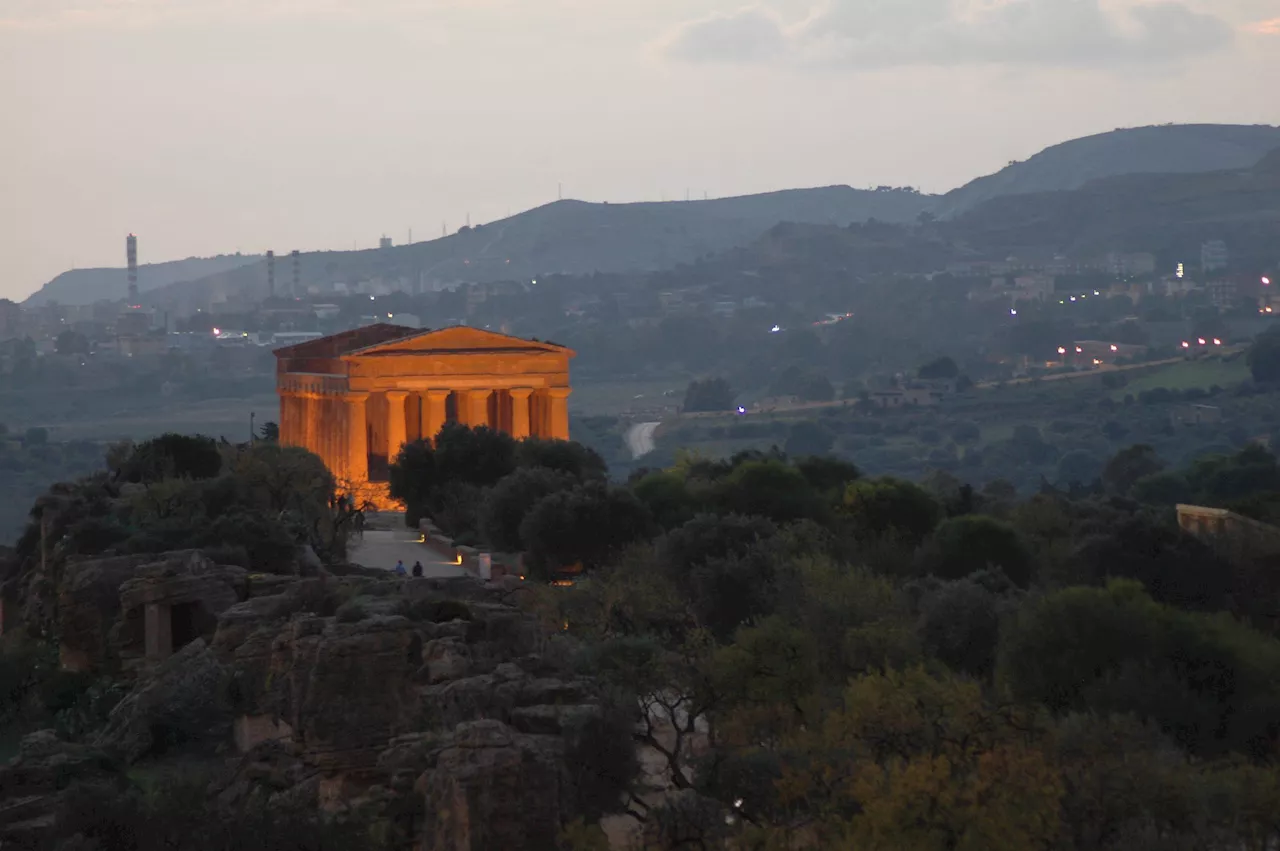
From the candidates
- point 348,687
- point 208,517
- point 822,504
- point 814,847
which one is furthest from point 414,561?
point 814,847

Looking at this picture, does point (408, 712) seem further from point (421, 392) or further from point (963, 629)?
point (421, 392)

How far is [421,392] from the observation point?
7006cm

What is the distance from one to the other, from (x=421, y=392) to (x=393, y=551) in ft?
75.1

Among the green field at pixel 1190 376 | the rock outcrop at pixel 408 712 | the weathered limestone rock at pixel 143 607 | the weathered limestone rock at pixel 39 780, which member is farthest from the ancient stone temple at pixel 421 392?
the green field at pixel 1190 376

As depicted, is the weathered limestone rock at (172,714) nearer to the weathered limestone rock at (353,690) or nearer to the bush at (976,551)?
the weathered limestone rock at (353,690)

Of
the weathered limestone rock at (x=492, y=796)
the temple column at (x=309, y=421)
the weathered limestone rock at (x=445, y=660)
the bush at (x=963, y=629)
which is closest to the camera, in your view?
the weathered limestone rock at (x=492, y=796)

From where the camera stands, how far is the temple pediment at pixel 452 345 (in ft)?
229

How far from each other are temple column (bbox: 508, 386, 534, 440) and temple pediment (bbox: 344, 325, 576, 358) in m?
1.21

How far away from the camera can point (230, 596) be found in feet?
102

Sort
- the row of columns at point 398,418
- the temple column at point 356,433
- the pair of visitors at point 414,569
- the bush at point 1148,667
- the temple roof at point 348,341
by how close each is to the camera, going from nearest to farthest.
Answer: the bush at point 1148,667 < the pair of visitors at point 414,569 < the temple column at point 356,433 < the row of columns at point 398,418 < the temple roof at point 348,341

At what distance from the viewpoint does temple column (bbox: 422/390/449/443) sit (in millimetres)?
69875

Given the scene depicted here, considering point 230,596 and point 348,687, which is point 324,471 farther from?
point 348,687

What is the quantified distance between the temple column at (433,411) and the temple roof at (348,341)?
3426mm

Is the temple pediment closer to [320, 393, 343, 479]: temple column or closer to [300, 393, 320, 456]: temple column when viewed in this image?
[320, 393, 343, 479]: temple column
